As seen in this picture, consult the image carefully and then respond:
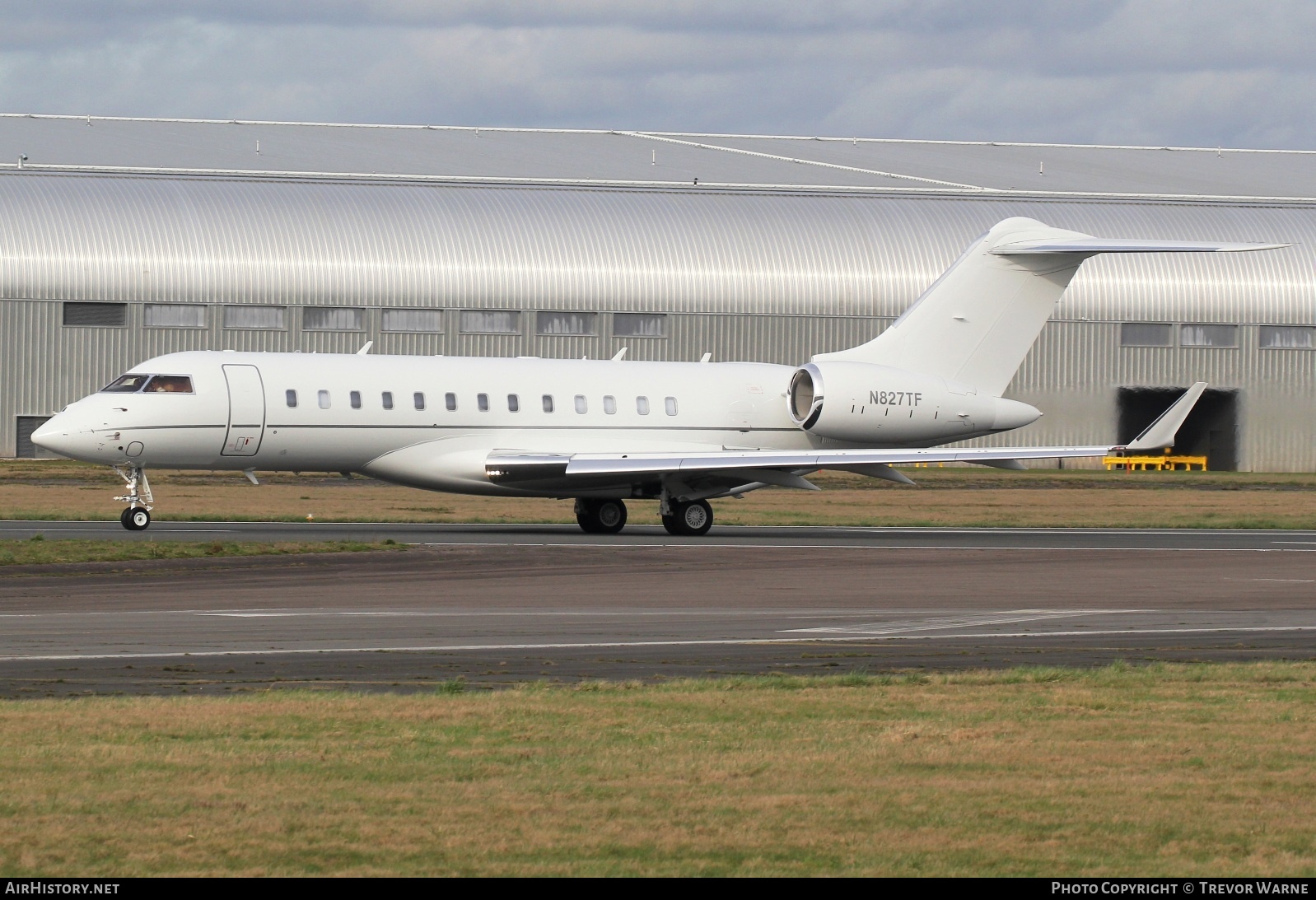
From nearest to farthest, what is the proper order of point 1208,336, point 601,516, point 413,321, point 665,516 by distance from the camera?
1. point 665,516
2. point 601,516
3. point 413,321
4. point 1208,336

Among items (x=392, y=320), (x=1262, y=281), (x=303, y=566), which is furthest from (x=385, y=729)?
(x=1262, y=281)

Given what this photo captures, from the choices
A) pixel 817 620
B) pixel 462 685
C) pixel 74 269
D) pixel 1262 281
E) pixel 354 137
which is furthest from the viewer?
pixel 354 137

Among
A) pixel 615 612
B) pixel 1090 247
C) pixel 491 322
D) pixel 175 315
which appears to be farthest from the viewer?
pixel 491 322

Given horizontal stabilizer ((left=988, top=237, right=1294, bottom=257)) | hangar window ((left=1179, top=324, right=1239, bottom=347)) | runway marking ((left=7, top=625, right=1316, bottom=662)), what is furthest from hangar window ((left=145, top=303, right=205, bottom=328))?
runway marking ((left=7, top=625, right=1316, bottom=662))

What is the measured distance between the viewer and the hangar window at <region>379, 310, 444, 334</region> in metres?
57.6

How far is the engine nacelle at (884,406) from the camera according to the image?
36.8m

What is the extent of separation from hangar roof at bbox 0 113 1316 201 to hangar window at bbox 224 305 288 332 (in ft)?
22.2

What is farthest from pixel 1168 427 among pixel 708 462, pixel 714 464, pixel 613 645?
pixel 613 645

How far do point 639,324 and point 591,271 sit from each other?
2.36m

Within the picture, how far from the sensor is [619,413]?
36.3 metres

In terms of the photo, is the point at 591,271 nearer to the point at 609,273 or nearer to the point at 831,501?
the point at 609,273

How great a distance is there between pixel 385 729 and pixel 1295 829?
5.62 meters
